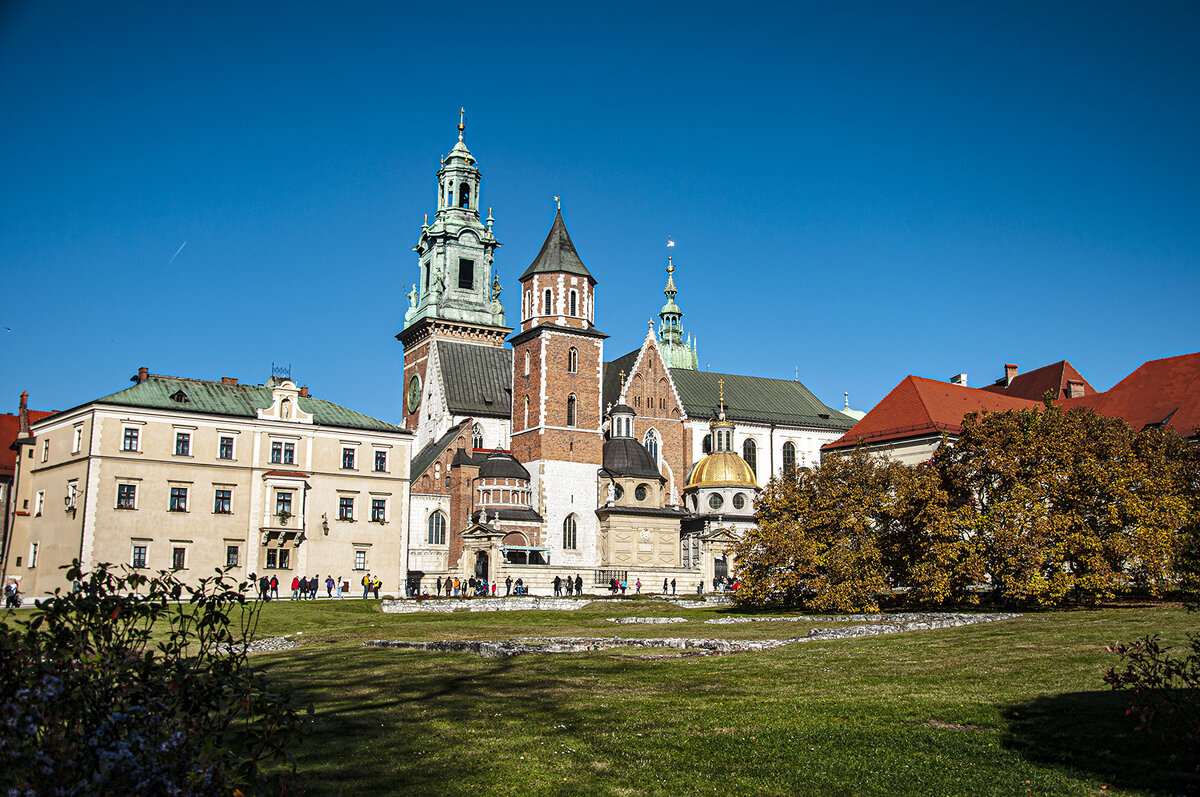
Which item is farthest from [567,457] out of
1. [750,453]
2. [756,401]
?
[756,401]

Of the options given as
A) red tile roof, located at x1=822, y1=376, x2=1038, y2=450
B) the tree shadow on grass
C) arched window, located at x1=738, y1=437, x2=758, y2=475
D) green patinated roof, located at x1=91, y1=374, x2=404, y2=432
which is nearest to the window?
green patinated roof, located at x1=91, y1=374, x2=404, y2=432

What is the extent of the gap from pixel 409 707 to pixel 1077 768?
851 cm

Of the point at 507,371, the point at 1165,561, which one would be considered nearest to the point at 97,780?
the point at 1165,561

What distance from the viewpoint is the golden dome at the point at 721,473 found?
7019 cm

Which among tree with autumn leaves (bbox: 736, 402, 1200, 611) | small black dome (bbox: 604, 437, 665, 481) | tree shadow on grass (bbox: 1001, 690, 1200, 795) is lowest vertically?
tree shadow on grass (bbox: 1001, 690, 1200, 795)

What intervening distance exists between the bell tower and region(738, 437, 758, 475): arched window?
23294 mm

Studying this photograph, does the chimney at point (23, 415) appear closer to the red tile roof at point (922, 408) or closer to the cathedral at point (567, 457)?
the cathedral at point (567, 457)

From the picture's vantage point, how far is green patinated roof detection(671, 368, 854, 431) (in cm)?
8275

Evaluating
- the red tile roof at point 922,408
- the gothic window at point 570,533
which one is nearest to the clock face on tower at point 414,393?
the gothic window at point 570,533

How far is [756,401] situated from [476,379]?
992 inches

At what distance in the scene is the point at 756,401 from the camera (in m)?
85.5

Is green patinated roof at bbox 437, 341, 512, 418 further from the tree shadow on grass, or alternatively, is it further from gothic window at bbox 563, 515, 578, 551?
the tree shadow on grass

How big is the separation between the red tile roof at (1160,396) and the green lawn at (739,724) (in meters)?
39.1

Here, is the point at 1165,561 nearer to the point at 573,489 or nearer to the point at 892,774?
the point at 892,774
